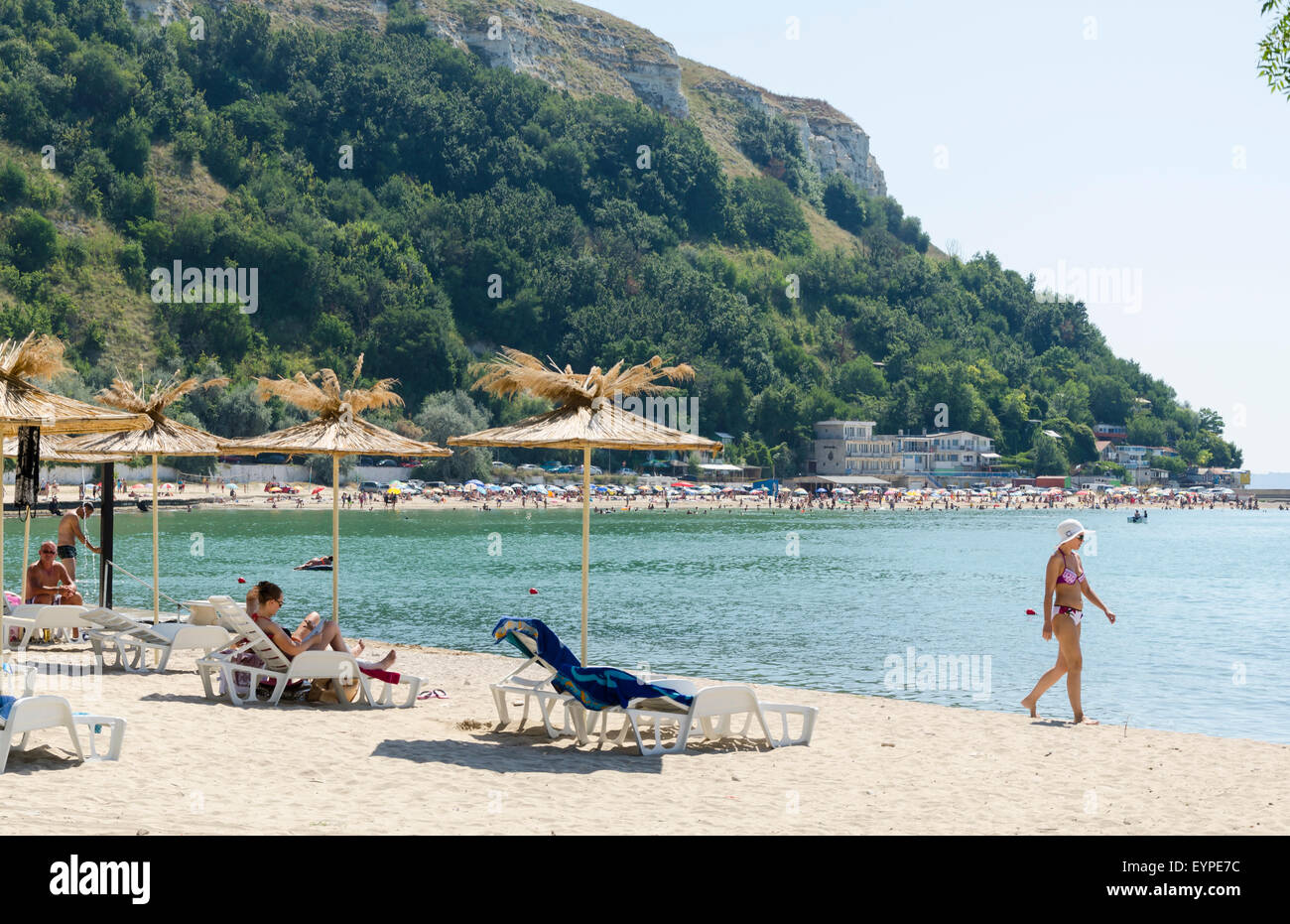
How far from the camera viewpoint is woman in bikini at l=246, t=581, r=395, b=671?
10125 mm

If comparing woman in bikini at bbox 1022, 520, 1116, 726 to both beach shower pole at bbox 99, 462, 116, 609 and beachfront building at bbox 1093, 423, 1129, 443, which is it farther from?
beachfront building at bbox 1093, 423, 1129, 443

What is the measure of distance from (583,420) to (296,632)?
298 centimetres

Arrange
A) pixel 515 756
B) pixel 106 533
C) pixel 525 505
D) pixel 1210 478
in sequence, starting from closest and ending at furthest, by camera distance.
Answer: pixel 515 756 < pixel 106 533 < pixel 525 505 < pixel 1210 478

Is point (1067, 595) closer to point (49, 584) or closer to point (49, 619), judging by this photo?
point (49, 619)

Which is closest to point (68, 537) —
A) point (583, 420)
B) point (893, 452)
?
point (583, 420)

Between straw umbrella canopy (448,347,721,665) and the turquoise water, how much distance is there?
6.10m

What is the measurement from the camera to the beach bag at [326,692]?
10477 millimetres

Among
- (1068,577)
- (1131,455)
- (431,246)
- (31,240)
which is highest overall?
(431,246)

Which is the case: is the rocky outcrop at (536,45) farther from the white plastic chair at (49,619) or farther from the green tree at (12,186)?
the white plastic chair at (49,619)

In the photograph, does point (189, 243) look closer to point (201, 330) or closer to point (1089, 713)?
point (201, 330)

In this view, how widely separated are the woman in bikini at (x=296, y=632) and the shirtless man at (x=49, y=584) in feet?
13.4

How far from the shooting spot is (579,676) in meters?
8.66
